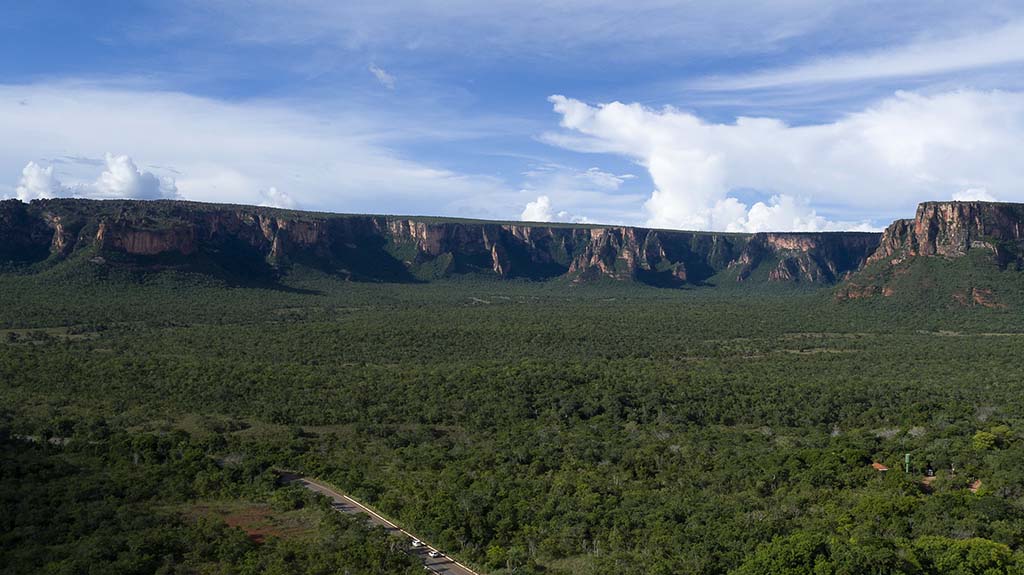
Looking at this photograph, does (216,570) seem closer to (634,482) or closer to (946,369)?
(634,482)

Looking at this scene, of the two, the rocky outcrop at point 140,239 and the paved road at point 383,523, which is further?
the rocky outcrop at point 140,239

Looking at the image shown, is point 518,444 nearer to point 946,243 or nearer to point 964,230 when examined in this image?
point 946,243

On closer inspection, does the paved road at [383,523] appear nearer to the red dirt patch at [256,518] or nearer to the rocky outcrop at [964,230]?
the red dirt patch at [256,518]

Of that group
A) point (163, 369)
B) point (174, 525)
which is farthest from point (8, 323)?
point (174, 525)

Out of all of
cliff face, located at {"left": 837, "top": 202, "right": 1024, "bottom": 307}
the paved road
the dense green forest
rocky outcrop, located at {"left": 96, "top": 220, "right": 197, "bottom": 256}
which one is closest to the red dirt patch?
the dense green forest

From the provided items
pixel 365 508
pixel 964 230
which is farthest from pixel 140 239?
pixel 964 230

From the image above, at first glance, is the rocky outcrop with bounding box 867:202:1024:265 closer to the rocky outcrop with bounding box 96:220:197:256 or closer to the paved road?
the paved road

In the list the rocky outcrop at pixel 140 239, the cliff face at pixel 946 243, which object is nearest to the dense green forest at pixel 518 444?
the cliff face at pixel 946 243
